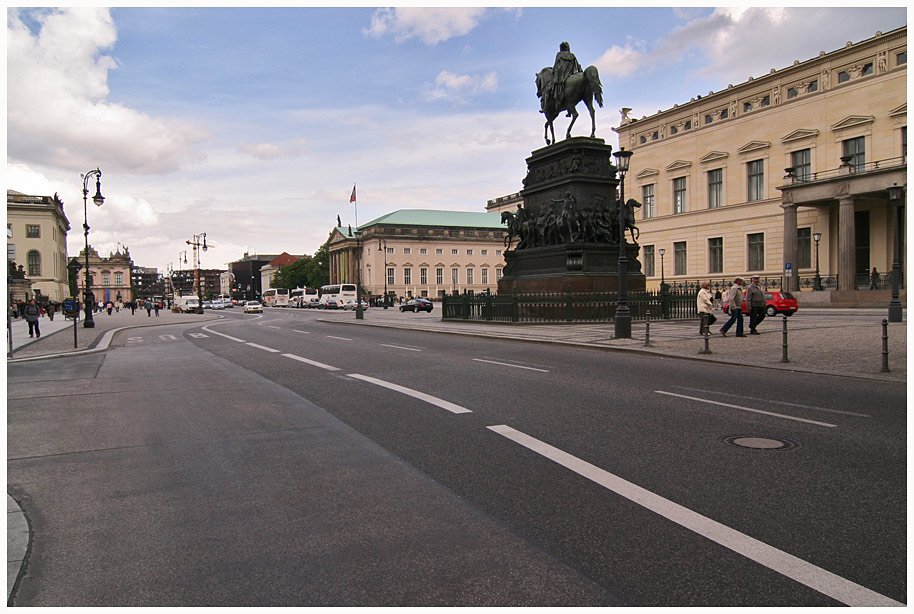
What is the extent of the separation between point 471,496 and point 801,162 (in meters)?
59.5

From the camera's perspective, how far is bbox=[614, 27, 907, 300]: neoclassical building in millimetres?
48438

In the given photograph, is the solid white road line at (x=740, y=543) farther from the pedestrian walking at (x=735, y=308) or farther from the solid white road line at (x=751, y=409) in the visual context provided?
the pedestrian walking at (x=735, y=308)

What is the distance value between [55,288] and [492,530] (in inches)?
4923

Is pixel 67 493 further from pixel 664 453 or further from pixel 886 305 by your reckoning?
pixel 886 305

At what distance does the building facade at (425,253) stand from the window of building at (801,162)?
87.2 meters

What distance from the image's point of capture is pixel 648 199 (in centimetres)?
7100

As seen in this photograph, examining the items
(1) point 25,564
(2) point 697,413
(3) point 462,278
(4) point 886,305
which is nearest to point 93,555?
(1) point 25,564

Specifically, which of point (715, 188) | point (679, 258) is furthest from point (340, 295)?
point (715, 188)

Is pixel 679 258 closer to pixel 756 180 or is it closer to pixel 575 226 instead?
pixel 756 180

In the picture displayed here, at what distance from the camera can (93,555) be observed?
166 inches

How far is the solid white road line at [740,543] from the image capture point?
11.3ft

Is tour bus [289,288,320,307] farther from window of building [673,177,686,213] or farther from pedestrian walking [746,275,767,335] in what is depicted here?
pedestrian walking [746,275,767,335]

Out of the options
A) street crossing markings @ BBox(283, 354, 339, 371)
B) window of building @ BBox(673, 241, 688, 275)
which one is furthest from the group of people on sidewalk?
window of building @ BBox(673, 241, 688, 275)

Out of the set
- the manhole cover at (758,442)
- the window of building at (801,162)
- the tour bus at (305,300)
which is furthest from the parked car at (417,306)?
the manhole cover at (758,442)
